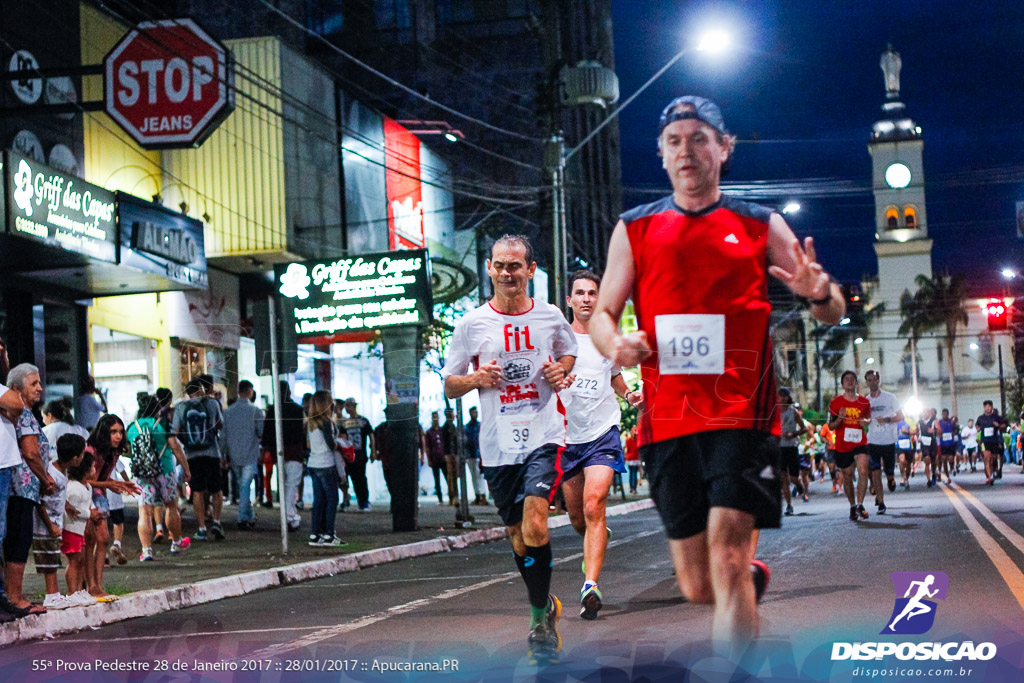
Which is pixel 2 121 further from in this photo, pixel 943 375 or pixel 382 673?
pixel 943 375

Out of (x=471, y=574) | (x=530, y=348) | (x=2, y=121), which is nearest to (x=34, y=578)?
(x=471, y=574)

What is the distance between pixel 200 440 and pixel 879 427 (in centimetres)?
866

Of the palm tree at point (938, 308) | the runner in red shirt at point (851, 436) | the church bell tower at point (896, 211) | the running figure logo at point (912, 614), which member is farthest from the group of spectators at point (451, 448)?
the church bell tower at point (896, 211)

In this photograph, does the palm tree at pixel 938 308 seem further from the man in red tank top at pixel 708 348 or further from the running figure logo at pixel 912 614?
the man in red tank top at pixel 708 348

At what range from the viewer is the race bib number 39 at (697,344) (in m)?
4.47

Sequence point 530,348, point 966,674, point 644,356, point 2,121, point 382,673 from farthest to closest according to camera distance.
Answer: point 2,121
point 530,348
point 382,673
point 966,674
point 644,356

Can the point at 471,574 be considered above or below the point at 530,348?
below

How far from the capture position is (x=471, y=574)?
12141mm

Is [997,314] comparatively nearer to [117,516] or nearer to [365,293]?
[365,293]

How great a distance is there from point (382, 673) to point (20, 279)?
15911mm

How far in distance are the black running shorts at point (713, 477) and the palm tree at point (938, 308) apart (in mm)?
73468

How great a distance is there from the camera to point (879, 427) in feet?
56.0

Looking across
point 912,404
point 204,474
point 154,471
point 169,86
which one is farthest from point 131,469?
point 912,404

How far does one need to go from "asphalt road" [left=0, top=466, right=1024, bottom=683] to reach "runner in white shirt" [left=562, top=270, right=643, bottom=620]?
28.2 inches
